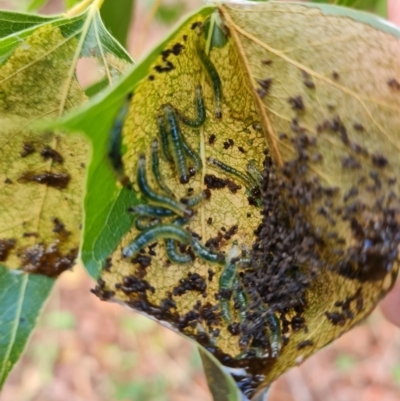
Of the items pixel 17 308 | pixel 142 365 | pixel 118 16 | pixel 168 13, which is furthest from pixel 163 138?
pixel 142 365

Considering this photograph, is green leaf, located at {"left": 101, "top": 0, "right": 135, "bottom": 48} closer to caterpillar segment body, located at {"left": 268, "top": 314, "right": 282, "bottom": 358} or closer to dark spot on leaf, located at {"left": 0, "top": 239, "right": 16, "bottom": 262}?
dark spot on leaf, located at {"left": 0, "top": 239, "right": 16, "bottom": 262}

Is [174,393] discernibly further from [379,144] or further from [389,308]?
[379,144]

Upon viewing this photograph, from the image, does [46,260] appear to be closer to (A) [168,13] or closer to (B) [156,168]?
(B) [156,168]

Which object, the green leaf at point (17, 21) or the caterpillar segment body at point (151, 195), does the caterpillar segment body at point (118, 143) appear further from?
the green leaf at point (17, 21)

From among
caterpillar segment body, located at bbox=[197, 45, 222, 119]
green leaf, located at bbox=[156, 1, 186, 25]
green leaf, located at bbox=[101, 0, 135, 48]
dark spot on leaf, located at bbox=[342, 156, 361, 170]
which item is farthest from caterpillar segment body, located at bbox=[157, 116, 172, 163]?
green leaf, located at bbox=[156, 1, 186, 25]

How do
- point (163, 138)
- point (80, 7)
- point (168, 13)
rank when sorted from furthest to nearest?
point (168, 13) → point (80, 7) → point (163, 138)

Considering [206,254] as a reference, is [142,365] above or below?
below

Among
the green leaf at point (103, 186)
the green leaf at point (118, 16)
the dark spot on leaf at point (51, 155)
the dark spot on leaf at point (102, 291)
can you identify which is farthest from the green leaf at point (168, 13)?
the dark spot on leaf at point (102, 291)
